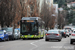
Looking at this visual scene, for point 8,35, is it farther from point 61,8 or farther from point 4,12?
point 61,8

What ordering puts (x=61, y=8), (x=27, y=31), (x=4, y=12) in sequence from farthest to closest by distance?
(x=61, y=8)
(x=4, y=12)
(x=27, y=31)

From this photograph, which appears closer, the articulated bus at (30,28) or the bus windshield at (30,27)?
the articulated bus at (30,28)

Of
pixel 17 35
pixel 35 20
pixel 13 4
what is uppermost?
pixel 13 4

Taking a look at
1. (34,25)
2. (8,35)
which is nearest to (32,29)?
(34,25)

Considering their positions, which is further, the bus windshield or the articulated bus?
the bus windshield

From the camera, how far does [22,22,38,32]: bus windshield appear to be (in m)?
31.1

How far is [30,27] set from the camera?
31.2 metres

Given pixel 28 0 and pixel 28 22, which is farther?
pixel 28 0

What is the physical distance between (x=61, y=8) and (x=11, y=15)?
100 meters

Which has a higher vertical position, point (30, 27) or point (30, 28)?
point (30, 27)

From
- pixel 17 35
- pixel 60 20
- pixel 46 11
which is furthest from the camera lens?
pixel 60 20

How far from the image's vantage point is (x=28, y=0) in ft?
174

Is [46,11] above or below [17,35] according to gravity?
above

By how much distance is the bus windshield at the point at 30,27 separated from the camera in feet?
102
